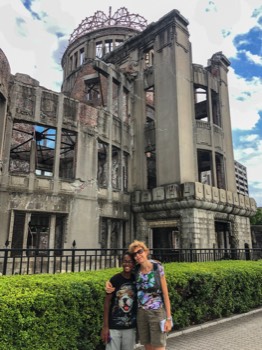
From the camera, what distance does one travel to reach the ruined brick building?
13.5 metres

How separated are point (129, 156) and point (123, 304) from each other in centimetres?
1601

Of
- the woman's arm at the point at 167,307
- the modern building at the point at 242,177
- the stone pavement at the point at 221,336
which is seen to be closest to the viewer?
the woman's arm at the point at 167,307

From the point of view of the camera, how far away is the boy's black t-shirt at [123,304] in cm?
351

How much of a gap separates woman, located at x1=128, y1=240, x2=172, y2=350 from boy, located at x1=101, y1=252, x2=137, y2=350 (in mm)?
90

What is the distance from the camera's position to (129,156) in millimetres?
19328

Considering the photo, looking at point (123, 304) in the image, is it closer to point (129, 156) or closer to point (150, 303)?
point (150, 303)

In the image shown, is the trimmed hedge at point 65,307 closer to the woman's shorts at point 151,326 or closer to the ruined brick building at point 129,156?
the woman's shorts at point 151,326

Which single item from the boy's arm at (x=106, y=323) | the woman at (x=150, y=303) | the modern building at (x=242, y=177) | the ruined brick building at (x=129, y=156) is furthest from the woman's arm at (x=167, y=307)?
the modern building at (x=242, y=177)

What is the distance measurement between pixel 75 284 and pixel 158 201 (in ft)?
41.5

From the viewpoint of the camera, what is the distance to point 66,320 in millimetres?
4285

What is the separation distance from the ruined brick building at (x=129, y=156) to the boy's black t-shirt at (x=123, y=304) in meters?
9.92

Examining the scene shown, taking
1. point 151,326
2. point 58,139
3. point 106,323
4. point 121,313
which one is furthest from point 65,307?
point 58,139

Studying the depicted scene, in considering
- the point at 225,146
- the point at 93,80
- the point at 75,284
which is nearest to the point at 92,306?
the point at 75,284

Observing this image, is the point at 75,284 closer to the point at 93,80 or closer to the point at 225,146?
the point at 225,146
